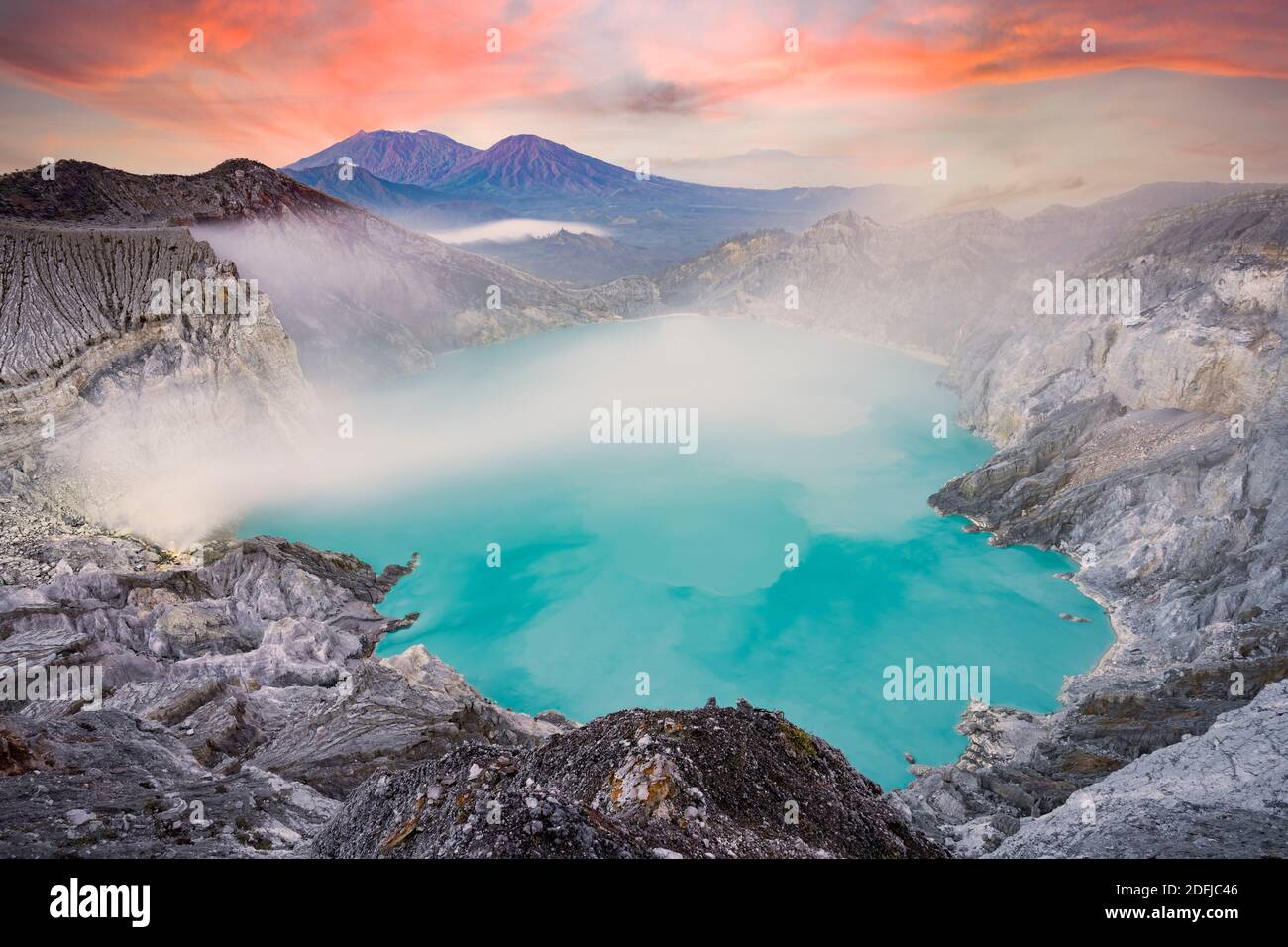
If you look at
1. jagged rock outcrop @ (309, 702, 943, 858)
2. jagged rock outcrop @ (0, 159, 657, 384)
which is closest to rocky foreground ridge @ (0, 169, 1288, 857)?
jagged rock outcrop @ (309, 702, 943, 858)

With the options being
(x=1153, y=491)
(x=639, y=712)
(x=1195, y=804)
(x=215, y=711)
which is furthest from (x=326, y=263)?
(x=1195, y=804)

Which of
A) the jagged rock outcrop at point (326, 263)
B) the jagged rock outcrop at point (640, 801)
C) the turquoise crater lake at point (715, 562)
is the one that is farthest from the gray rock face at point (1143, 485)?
the jagged rock outcrop at point (326, 263)

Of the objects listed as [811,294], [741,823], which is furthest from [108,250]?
[811,294]

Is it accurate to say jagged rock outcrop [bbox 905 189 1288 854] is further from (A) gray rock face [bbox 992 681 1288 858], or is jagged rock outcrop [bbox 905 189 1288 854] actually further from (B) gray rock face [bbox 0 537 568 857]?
(B) gray rock face [bbox 0 537 568 857]

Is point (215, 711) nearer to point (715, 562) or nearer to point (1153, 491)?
point (715, 562)

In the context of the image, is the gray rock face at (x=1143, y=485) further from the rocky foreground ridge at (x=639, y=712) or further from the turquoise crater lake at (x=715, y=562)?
the turquoise crater lake at (x=715, y=562)

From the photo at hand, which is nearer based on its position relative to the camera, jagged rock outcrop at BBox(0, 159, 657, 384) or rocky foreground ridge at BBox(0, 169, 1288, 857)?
rocky foreground ridge at BBox(0, 169, 1288, 857)

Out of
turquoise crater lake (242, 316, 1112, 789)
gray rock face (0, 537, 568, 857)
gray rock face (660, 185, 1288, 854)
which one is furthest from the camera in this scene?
turquoise crater lake (242, 316, 1112, 789)

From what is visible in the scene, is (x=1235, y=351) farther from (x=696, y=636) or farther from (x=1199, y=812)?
(x=1199, y=812)
